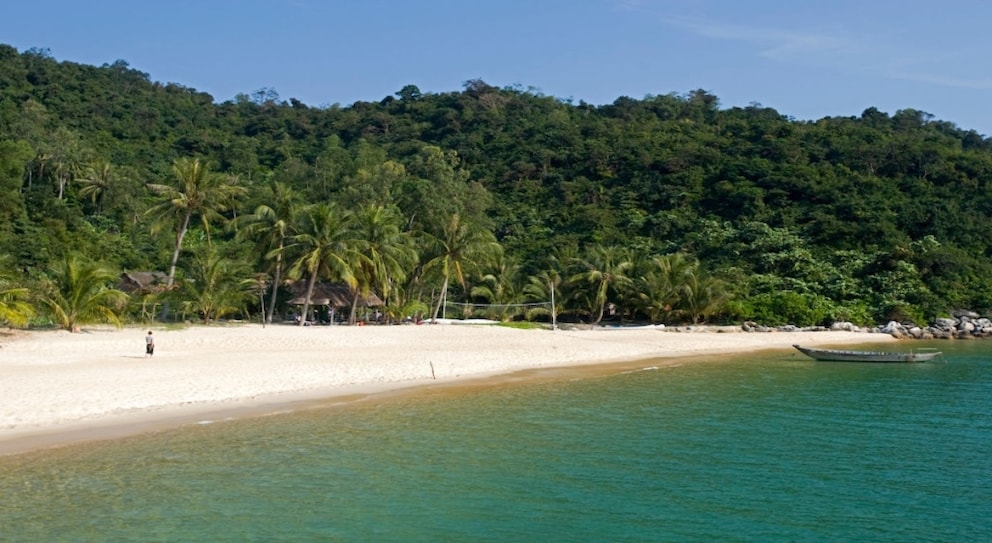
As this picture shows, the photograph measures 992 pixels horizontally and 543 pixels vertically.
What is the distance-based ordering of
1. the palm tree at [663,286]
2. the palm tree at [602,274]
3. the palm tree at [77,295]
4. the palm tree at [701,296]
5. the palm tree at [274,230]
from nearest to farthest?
the palm tree at [77,295]
the palm tree at [274,230]
the palm tree at [701,296]
the palm tree at [663,286]
the palm tree at [602,274]

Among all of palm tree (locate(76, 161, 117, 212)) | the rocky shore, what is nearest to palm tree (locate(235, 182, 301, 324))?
the rocky shore

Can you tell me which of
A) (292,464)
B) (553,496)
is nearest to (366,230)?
(292,464)

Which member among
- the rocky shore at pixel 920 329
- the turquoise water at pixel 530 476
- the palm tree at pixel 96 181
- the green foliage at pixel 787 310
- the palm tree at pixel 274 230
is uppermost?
the palm tree at pixel 96 181

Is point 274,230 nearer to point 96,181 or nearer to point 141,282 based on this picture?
point 141,282

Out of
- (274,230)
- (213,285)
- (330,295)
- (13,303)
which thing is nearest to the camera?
(13,303)

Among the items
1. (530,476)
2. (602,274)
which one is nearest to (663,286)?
(602,274)

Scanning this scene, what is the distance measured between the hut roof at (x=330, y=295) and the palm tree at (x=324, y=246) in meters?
3.91

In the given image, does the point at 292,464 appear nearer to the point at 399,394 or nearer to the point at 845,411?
the point at 399,394

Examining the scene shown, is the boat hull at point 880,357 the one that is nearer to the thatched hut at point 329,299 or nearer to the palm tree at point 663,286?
the palm tree at point 663,286

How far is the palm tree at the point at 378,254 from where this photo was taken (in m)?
39.0

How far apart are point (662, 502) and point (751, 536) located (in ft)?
5.53

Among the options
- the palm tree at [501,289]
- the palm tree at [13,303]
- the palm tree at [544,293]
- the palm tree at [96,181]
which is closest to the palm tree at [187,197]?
the palm tree at [13,303]

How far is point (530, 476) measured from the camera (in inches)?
537

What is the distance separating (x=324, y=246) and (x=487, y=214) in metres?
34.9
